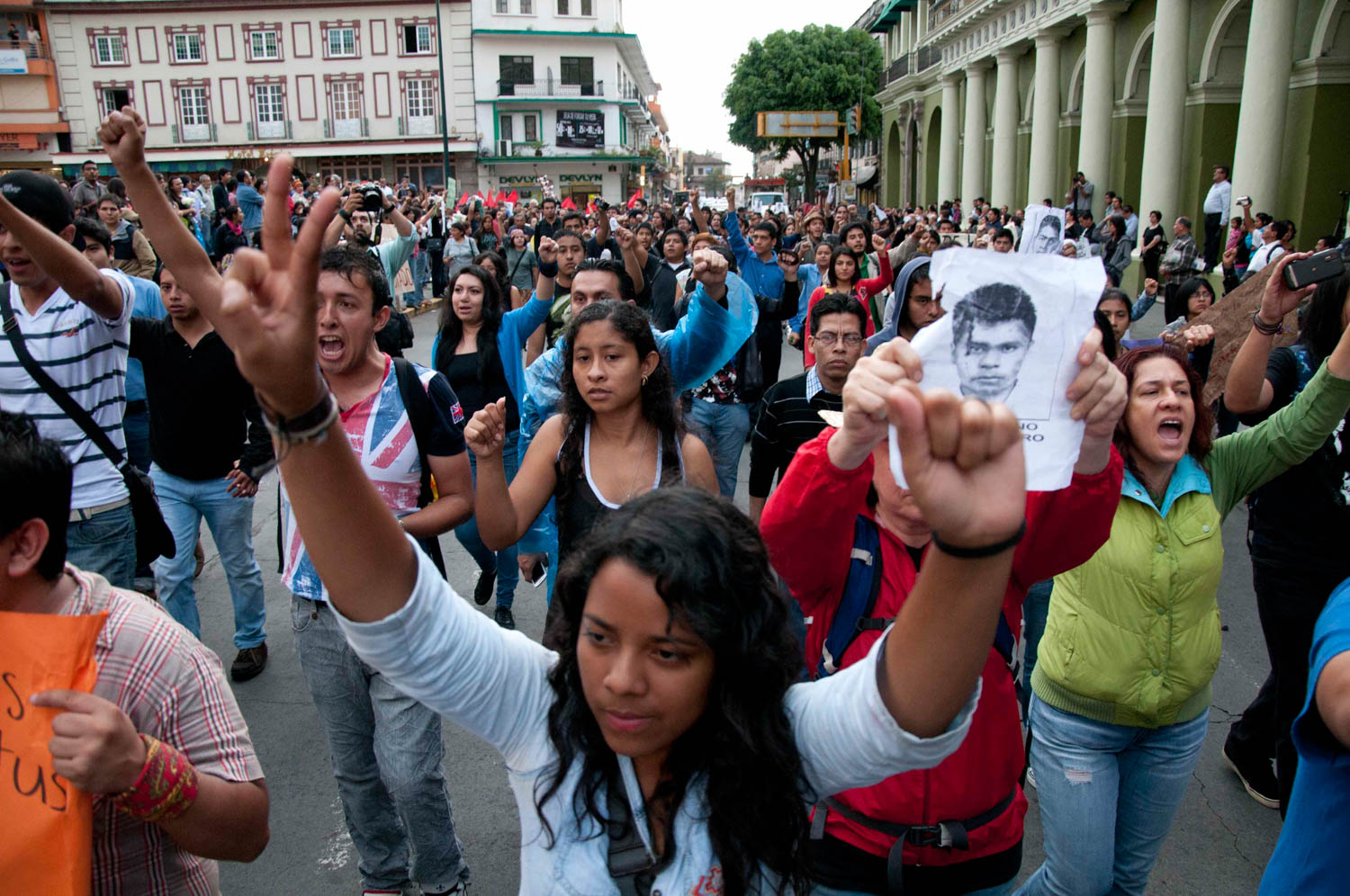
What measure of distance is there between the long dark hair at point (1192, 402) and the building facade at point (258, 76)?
53425 mm

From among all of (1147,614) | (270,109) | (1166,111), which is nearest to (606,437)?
(1147,614)

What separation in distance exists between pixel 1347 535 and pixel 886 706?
271cm

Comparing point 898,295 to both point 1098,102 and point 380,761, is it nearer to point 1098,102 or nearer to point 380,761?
point 380,761

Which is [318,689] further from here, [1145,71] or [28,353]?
[1145,71]

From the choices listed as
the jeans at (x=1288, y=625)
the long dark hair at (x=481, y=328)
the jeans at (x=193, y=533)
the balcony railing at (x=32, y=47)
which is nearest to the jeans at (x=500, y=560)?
the long dark hair at (x=481, y=328)

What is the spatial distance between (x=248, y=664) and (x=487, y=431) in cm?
296

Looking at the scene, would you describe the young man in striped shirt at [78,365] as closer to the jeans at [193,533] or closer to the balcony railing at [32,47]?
the jeans at [193,533]

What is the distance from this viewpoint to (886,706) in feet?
4.57

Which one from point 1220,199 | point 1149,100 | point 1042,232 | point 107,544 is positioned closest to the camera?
point 1042,232

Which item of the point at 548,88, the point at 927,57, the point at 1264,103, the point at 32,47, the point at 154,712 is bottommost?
the point at 154,712

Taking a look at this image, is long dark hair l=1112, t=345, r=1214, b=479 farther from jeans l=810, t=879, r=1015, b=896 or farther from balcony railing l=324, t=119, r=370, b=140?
balcony railing l=324, t=119, r=370, b=140

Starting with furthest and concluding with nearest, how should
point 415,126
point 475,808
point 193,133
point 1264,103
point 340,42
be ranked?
1. point 415,126
2. point 193,133
3. point 340,42
4. point 1264,103
5. point 475,808

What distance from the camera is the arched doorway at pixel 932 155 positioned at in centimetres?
3894

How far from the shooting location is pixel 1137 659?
259 centimetres
